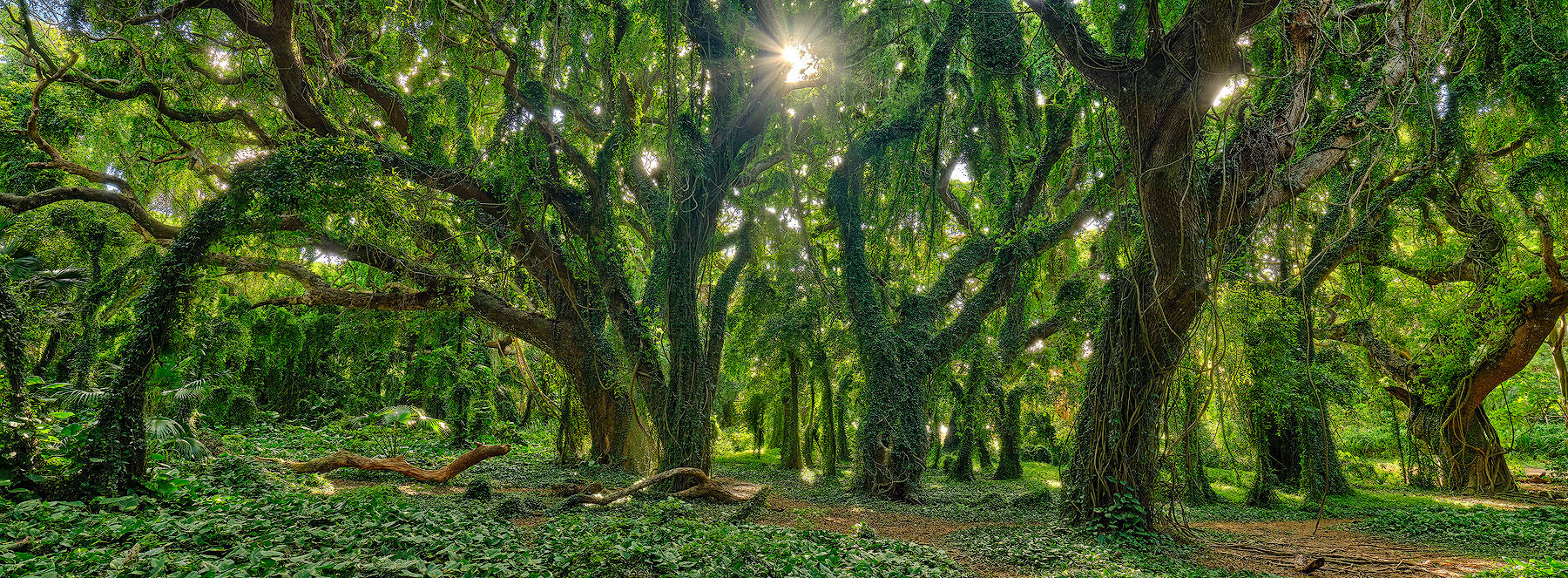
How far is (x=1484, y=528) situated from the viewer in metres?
6.48

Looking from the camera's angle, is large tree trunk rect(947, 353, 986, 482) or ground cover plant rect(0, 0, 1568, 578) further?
large tree trunk rect(947, 353, 986, 482)

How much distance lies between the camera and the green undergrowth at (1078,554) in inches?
175

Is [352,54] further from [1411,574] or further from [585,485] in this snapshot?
[1411,574]

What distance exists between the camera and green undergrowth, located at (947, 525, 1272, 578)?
14.6 feet

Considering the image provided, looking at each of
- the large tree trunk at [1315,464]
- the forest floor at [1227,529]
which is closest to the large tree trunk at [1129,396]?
the forest floor at [1227,529]

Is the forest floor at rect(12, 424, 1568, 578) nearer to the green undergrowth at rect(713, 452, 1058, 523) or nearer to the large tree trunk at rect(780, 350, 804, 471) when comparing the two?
the green undergrowth at rect(713, 452, 1058, 523)

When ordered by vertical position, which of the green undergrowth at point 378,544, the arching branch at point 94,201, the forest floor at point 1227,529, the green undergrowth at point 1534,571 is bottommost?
the forest floor at point 1227,529

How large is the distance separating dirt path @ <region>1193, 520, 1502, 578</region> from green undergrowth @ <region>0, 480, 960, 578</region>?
117 inches

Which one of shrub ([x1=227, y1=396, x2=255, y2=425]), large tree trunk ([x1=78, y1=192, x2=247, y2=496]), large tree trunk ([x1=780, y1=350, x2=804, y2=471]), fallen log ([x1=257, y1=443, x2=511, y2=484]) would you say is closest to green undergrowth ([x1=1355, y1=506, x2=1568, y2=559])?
large tree trunk ([x1=780, y1=350, x2=804, y2=471])

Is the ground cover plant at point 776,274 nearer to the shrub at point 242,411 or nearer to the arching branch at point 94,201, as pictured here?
the arching branch at point 94,201

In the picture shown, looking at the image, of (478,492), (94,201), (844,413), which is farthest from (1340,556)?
(94,201)

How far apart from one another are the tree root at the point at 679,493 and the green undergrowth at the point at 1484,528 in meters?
7.25

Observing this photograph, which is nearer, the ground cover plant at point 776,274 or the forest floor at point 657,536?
the forest floor at point 657,536

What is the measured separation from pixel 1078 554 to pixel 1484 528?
5213 mm
